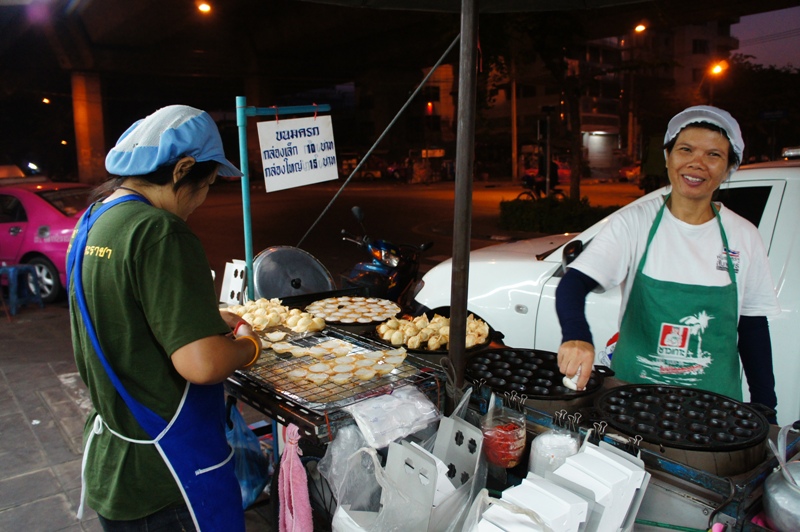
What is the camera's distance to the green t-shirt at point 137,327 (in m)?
1.73

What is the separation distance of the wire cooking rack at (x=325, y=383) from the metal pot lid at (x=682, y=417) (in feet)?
2.43

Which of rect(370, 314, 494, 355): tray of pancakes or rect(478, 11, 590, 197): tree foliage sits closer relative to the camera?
rect(370, 314, 494, 355): tray of pancakes

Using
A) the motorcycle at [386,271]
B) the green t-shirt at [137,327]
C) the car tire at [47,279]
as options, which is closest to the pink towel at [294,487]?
the green t-shirt at [137,327]

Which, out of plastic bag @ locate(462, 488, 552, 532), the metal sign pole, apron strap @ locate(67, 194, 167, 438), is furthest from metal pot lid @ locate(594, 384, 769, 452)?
the metal sign pole

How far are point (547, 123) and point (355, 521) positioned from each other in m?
15.6

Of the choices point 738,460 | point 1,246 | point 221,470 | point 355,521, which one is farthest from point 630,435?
point 1,246

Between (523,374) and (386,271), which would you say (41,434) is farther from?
(523,374)

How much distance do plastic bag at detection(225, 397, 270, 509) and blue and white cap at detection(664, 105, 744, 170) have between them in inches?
98.5

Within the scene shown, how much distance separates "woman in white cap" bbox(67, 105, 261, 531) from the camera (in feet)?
5.72

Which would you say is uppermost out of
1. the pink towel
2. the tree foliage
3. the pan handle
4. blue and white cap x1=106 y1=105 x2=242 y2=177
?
the tree foliage

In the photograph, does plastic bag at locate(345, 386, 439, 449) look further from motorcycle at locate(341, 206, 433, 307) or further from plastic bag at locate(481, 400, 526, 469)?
motorcycle at locate(341, 206, 433, 307)

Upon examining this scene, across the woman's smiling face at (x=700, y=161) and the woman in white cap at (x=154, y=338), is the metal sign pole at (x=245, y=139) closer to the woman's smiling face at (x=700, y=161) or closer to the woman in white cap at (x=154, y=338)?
the woman in white cap at (x=154, y=338)

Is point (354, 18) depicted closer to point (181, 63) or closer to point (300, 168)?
point (181, 63)

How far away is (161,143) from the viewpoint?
72.1 inches
